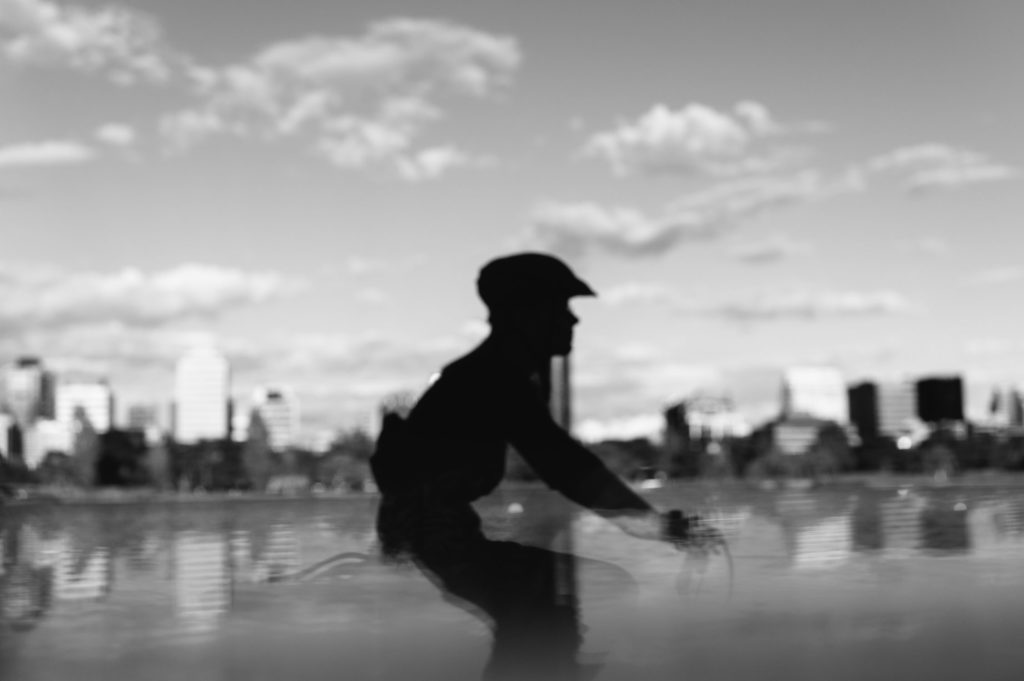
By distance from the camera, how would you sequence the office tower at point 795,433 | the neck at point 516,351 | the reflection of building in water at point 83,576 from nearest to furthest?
the neck at point 516,351
the reflection of building in water at point 83,576
the office tower at point 795,433

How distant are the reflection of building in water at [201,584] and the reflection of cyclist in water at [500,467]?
42.7 inches

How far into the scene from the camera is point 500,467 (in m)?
5.14

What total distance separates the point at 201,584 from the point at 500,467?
9.30ft

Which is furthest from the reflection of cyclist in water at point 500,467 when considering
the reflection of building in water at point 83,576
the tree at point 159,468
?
the tree at point 159,468

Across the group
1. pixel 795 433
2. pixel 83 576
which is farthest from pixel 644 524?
pixel 795 433

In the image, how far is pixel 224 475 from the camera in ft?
390

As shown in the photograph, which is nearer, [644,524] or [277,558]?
[644,524]

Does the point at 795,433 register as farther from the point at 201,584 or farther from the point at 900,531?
the point at 201,584

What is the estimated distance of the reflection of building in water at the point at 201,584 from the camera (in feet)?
19.6

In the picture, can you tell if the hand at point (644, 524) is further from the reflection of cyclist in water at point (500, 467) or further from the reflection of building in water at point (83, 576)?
the reflection of building in water at point (83, 576)

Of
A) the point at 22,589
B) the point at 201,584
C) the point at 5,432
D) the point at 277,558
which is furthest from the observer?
the point at 5,432

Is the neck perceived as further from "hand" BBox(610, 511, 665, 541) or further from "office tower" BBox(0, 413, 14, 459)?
"office tower" BBox(0, 413, 14, 459)

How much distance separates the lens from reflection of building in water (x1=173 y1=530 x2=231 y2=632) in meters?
5.99

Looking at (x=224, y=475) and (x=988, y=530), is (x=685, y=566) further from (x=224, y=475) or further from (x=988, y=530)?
(x=224, y=475)
